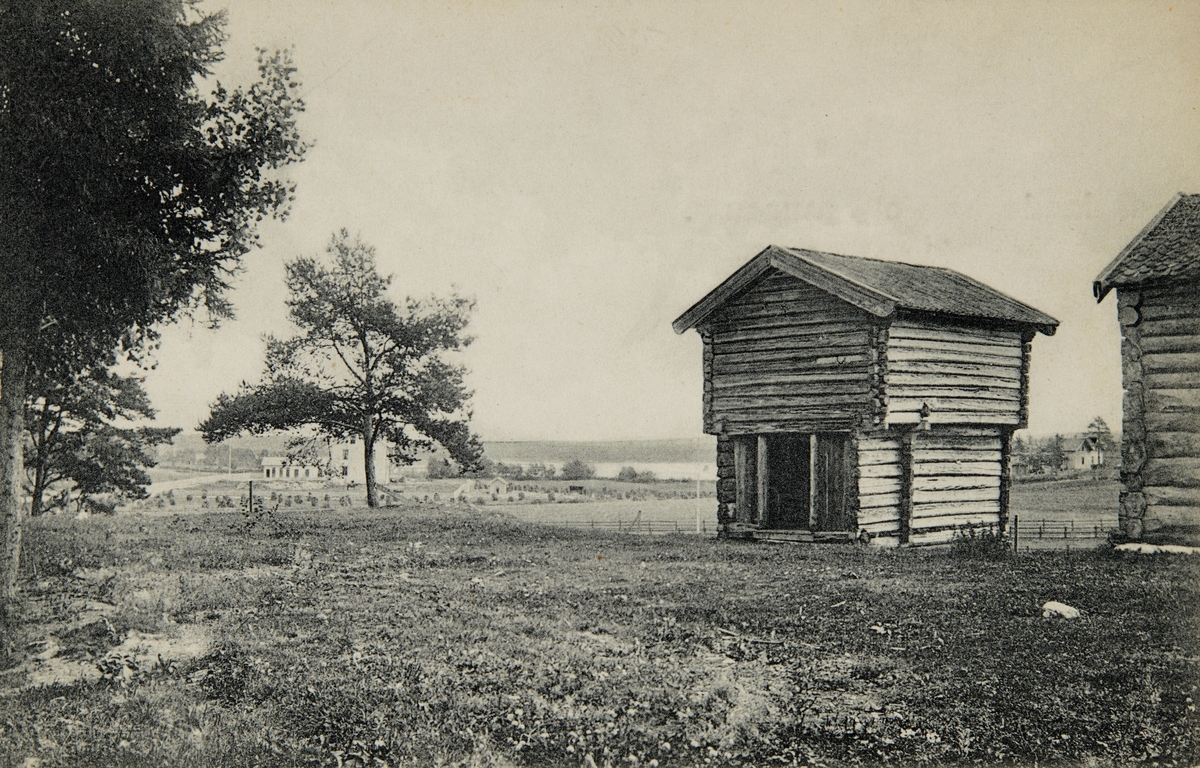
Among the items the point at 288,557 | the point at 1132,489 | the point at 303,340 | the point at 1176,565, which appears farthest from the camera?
the point at 303,340

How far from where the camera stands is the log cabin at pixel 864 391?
685 inches

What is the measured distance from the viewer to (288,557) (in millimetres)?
15945

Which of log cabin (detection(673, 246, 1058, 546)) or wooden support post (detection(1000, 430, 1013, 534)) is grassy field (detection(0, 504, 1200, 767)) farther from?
wooden support post (detection(1000, 430, 1013, 534))

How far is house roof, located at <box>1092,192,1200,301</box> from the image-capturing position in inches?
A: 484

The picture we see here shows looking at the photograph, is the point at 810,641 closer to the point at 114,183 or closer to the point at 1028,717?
the point at 1028,717

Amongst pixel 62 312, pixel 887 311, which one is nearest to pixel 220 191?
pixel 62 312

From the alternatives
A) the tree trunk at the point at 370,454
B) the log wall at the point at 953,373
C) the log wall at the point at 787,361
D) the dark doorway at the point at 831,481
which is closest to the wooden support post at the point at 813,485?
Answer: the dark doorway at the point at 831,481

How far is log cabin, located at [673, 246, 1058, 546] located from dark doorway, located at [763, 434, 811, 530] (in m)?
1.19

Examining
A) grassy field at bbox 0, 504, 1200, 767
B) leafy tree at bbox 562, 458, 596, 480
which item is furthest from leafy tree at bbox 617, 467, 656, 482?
grassy field at bbox 0, 504, 1200, 767

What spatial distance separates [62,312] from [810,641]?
10132 mm

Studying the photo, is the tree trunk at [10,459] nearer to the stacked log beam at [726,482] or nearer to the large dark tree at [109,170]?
the large dark tree at [109,170]

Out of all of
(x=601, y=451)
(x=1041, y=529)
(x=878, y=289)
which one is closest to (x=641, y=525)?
(x=1041, y=529)

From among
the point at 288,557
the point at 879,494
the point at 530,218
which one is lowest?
the point at 288,557

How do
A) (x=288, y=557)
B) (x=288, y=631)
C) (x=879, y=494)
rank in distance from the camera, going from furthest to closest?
(x=879, y=494)
(x=288, y=557)
(x=288, y=631)
